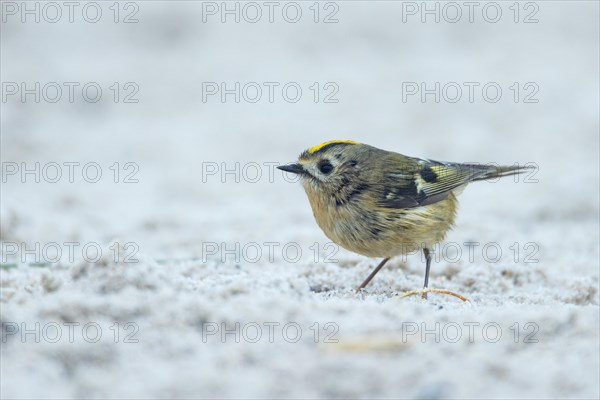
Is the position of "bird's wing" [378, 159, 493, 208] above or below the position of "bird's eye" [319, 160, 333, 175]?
below

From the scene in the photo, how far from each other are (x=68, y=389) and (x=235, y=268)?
174 centimetres

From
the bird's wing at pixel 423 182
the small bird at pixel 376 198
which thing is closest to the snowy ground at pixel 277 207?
the small bird at pixel 376 198

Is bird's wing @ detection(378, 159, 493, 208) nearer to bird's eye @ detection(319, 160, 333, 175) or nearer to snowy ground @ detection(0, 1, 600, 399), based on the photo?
bird's eye @ detection(319, 160, 333, 175)

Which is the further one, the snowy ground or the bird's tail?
the bird's tail

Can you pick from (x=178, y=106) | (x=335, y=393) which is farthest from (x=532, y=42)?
(x=335, y=393)

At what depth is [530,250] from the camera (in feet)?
20.0

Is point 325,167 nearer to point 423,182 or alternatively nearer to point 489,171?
point 423,182

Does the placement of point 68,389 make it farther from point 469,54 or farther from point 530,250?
point 469,54

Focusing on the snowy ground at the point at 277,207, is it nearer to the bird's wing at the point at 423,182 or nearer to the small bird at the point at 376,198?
the small bird at the point at 376,198

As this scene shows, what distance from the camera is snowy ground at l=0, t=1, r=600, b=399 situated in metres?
2.97

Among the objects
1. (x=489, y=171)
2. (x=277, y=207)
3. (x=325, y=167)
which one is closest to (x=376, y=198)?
(x=325, y=167)

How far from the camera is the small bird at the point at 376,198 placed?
4.70 meters

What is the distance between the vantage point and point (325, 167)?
16.2 feet

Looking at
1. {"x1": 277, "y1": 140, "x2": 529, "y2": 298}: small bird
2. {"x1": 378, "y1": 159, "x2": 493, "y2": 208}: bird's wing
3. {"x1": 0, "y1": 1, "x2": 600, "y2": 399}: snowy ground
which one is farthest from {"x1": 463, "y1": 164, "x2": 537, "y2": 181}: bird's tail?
{"x1": 0, "y1": 1, "x2": 600, "y2": 399}: snowy ground
